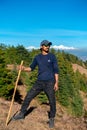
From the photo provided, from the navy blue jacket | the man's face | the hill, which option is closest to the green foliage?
the hill

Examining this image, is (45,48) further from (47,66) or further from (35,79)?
(35,79)

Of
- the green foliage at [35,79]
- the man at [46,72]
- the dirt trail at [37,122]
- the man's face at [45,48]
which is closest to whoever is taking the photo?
the man's face at [45,48]

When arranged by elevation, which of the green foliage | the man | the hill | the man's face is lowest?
the green foliage

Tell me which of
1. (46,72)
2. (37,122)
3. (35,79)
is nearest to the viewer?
(46,72)

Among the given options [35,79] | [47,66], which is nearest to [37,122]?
[47,66]

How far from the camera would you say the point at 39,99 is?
2482 inches

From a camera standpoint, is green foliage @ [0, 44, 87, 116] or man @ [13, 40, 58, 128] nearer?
man @ [13, 40, 58, 128]

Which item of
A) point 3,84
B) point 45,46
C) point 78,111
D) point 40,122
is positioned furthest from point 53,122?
point 78,111

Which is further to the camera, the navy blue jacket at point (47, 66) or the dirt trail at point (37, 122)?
the dirt trail at point (37, 122)

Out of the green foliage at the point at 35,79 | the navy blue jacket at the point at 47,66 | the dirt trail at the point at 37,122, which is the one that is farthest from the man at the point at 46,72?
the green foliage at the point at 35,79

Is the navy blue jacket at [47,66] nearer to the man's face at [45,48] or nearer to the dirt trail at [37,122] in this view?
the man's face at [45,48]

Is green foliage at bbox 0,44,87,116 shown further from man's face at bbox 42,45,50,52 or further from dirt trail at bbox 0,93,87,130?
man's face at bbox 42,45,50,52

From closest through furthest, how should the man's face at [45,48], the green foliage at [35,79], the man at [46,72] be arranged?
the man's face at [45,48] < the man at [46,72] < the green foliage at [35,79]

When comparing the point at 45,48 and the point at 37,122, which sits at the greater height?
the point at 45,48
